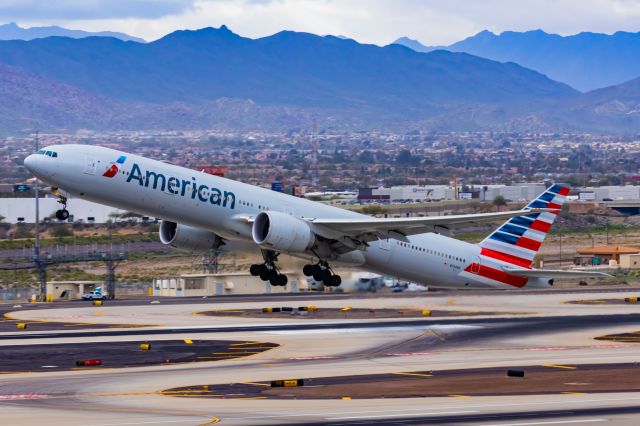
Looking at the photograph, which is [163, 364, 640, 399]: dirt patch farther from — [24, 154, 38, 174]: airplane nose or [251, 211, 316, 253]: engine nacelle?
[24, 154, 38, 174]: airplane nose

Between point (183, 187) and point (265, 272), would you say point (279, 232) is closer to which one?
point (183, 187)

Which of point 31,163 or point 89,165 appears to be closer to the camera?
point 31,163

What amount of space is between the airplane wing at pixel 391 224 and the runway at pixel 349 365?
17.6 feet

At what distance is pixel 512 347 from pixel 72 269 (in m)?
74.6

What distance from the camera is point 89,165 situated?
188 feet

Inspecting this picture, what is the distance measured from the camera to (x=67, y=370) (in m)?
54.2

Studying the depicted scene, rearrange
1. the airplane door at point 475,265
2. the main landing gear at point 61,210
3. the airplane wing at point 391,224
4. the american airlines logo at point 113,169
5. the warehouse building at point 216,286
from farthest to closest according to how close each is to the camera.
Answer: the warehouse building at point 216,286
the airplane door at point 475,265
the airplane wing at point 391,224
the american airlines logo at point 113,169
the main landing gear at point 61,210

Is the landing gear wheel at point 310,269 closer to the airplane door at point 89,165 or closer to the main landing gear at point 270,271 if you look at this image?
the main landing gear at point 270,271

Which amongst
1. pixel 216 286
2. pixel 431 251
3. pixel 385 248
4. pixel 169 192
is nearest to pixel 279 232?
pixel 169 192

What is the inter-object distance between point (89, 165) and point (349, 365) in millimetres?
14357

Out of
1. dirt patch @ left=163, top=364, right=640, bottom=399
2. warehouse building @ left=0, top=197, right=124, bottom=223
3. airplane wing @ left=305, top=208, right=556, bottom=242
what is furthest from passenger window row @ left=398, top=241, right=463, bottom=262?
warehouse building @ left=0, top=197, right=124, bottom=223

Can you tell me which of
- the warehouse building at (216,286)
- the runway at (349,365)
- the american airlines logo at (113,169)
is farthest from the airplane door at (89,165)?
the warehouse building at (216,286)

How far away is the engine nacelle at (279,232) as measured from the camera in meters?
59.6

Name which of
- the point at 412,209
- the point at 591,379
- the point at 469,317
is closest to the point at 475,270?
the point at 469,317
